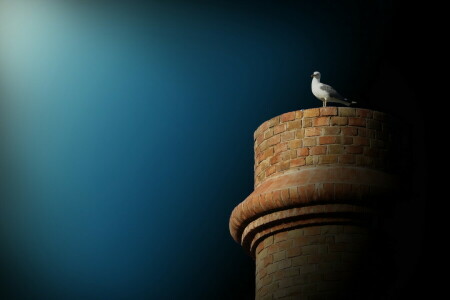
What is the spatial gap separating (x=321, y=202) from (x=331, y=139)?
66 centimetres

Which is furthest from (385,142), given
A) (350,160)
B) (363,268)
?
(363,268)

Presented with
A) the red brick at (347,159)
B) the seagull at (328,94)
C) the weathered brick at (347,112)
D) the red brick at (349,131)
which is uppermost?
the seagull at (328,94)

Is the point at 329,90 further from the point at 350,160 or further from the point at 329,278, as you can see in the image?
the point at 329,278

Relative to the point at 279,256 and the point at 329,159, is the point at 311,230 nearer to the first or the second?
the point at 279,256

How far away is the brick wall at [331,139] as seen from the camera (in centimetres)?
1297

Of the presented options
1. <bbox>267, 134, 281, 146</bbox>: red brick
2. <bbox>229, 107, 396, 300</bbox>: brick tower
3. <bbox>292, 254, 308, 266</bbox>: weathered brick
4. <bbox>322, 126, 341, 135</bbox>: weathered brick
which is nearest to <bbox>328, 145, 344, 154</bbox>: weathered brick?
<bbox>229, 107, 396, 300</bbox>: brick tower

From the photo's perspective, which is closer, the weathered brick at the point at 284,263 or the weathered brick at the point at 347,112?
the weathered brick at the point at 284,263

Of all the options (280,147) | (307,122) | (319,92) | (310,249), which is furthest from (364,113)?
(310,249)

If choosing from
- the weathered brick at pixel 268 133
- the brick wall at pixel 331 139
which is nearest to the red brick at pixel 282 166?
the brick wall at pixel 331 139

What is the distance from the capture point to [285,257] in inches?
509

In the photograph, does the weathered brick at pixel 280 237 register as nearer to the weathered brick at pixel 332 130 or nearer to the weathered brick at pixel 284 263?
the weathered brick at pixel 284 263

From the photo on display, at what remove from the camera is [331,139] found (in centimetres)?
1301

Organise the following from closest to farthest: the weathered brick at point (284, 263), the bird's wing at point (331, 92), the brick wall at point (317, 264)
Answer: the brick wall at point (317, 264) → the weathered brick at point (284, 263) → the bird's wing at point (331, 92)

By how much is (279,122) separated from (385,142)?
3.58 ft
